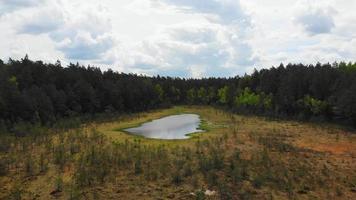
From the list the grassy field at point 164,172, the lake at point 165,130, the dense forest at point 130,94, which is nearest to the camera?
the grassy field at point 164,172

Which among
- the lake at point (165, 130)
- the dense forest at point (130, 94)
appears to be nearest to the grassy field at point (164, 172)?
the lake at point (165, 130)

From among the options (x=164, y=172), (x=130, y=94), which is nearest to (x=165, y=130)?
(x=164, y=172)

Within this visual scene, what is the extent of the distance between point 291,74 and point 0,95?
5881 cm

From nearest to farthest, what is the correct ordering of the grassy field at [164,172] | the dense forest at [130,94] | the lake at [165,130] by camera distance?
the grassy field at [164,172]
the lake at [165,130]
the dense forest at [130,94]

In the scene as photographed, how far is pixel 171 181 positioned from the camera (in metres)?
23.2

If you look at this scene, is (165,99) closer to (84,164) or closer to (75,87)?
(75,87)

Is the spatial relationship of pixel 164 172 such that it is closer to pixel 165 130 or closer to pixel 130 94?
pixel 165 130

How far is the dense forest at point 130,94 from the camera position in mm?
48000

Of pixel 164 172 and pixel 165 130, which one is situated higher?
pixel 165 130

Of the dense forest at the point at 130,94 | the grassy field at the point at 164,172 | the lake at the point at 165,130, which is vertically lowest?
the grassy field at the point at 164,172

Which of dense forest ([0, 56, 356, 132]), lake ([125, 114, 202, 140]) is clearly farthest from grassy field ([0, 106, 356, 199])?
dense forest ([0, 56, 356, 132])

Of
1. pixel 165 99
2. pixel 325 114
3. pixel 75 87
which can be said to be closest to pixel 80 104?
pixel 75 87

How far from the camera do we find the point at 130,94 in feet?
291

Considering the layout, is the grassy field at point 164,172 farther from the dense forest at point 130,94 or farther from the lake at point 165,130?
the dense forest at point 130,94
